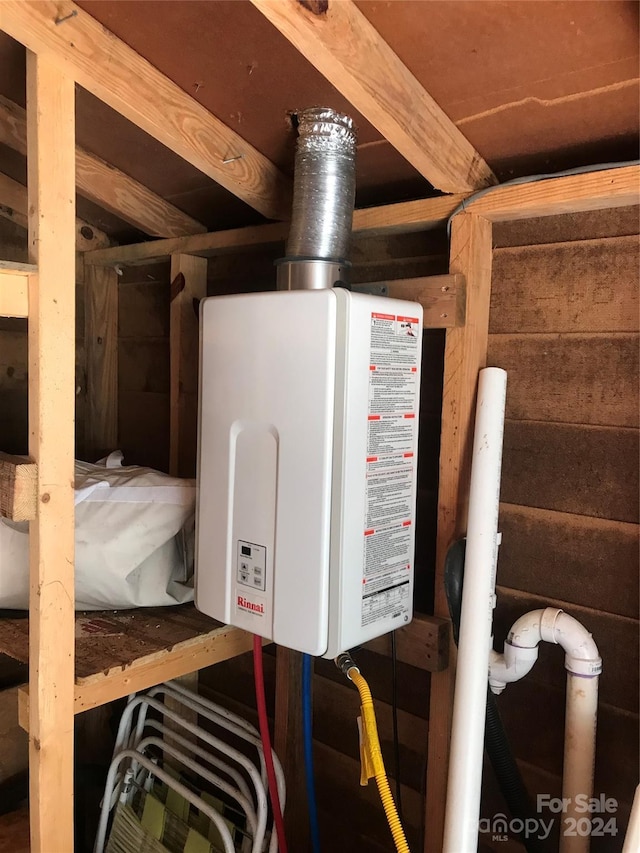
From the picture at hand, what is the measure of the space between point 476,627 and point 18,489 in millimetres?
702

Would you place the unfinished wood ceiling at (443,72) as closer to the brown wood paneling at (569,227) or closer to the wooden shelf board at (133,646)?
the brown wood paneling at (569,227)

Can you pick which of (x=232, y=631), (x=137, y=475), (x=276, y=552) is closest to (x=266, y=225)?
(x=137, y=475)

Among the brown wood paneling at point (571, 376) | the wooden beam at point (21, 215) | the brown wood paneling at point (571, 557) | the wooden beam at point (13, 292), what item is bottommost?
the brown wood paneling at point (571, 557)

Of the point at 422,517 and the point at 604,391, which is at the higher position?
the point at 604,391

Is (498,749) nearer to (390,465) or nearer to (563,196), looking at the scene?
(390,465)

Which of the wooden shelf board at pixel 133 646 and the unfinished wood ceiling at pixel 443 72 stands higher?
the unfinished wood ceiling at pixel 443 72

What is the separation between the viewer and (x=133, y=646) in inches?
46.2

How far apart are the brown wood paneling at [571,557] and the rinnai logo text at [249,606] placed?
425mm

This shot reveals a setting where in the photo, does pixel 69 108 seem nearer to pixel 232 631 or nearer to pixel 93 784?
pixel 232 631

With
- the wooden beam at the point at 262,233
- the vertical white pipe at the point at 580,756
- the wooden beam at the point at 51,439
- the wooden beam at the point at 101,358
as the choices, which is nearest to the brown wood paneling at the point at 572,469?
the vertical white pipe at the point at 580,756

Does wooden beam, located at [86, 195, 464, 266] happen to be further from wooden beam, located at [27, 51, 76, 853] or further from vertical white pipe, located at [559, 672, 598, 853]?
vertical white pipe, located at [559, 672, 598, 853]

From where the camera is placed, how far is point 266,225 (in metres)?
1.41

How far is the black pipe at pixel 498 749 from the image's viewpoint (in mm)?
1100

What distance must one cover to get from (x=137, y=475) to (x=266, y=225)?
1.90 ft
